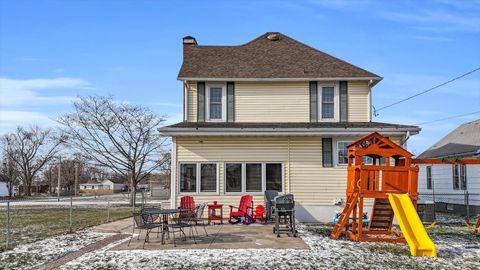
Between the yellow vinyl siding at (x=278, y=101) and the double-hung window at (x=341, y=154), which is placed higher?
the yellow vinyl siding at (x=278, y=101)

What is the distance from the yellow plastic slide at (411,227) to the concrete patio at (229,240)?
2.32 metres

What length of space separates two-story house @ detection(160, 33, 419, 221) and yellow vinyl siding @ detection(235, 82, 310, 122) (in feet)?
0.13

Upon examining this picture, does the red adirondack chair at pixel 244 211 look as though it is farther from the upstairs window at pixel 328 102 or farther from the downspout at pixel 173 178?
the upstairs window at pixel 328 102

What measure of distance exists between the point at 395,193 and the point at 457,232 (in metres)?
3.39

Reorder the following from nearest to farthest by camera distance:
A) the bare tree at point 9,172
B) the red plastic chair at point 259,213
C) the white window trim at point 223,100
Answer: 1. the red plastic chair at point 259,213
2. the white window trim at point 223,100
3. the bare tree at point 9,172

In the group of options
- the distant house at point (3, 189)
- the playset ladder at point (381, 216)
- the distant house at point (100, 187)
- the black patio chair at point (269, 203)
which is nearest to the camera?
the playset ladder at point (381, 216)

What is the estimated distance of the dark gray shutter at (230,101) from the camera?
56.1 feet

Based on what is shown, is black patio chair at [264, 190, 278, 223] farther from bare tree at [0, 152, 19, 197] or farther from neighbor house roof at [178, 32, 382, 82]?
bare tree at [0, 152, 19, 197]

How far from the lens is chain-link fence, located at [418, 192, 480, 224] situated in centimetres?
1557

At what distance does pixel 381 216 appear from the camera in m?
12.0

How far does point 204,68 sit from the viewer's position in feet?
57.9

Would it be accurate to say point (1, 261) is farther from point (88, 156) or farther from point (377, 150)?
point (88, 156)

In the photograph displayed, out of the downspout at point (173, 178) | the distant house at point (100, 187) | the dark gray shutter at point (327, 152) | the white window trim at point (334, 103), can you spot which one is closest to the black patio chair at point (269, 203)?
the dark gray shutter at point (327, 152)

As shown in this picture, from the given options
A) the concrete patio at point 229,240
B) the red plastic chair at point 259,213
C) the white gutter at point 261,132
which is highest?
the white gutter at point 261,132
